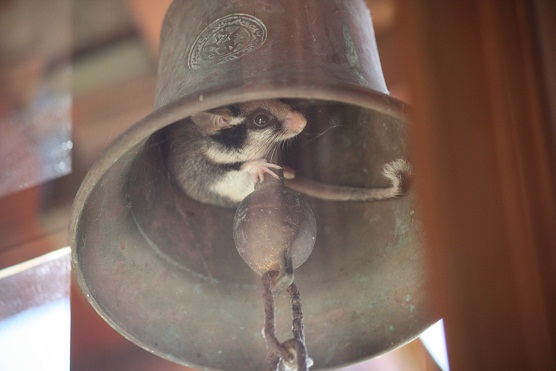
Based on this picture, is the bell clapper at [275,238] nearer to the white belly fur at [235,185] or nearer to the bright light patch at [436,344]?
the white belly fur at [235,185]

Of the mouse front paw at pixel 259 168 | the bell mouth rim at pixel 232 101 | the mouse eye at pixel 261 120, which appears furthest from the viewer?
the mouse eye at pixel 261 120

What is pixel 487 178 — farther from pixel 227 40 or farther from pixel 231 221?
pixel 231 221

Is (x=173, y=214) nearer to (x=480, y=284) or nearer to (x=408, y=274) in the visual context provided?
(x=408, y=274)

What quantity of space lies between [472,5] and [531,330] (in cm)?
37

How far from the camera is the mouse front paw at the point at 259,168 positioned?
1616 millimetres

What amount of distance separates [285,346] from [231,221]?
1.72 feet

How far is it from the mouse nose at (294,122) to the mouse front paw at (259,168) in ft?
0.25

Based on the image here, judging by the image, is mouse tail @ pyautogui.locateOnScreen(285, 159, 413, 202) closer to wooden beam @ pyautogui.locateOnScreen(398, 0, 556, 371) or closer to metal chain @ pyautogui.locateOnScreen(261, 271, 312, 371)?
metal chain @ pyautogui.locateOnScreen(261, 271, 312, 371)

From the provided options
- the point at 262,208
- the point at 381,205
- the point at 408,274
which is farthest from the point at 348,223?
the point at 262,208

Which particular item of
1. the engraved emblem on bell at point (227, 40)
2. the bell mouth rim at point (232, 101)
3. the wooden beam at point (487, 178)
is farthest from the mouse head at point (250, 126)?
the wooden beam at point (487, 178)

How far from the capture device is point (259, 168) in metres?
1.65

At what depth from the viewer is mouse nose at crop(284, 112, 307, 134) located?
66.4 inches

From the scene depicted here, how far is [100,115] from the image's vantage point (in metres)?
2.36

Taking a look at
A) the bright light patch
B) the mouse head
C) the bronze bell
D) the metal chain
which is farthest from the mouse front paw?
the bright light patch
